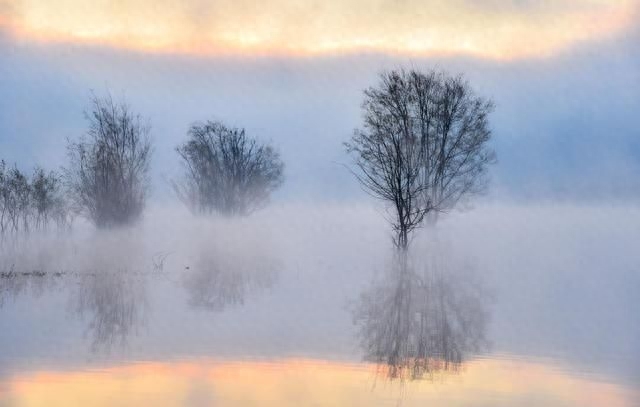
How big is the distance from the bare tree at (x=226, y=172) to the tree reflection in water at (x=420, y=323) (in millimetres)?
28740

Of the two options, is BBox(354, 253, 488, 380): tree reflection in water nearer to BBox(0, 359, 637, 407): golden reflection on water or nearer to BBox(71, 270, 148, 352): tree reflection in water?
BBox(0, 359, 637, 407): golden reflection on water

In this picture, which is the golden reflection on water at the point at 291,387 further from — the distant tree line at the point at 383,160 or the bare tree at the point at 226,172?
the bare tree at the point at 226,172

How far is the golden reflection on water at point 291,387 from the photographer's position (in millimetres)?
8758

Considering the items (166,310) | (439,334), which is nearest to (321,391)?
(439,334)

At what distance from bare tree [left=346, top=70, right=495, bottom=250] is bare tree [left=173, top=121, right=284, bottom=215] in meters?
17.8

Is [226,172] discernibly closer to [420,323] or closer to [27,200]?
[27,200]

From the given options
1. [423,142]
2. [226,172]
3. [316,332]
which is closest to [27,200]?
[226,172]

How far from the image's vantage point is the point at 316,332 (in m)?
14.2

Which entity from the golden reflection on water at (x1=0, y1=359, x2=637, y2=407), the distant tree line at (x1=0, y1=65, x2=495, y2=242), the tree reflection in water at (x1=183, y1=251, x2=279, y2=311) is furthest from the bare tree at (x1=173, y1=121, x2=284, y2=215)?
the golden reflection on water at (x1=0, y1=359, x2=637, y2=407)

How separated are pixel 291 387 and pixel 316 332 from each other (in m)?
4.70

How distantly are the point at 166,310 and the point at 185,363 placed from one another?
6.14 metres

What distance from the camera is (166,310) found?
16.9m

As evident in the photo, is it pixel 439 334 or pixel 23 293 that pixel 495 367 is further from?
pixel 23 293

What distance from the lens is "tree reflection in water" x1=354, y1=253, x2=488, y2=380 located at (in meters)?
11.3
